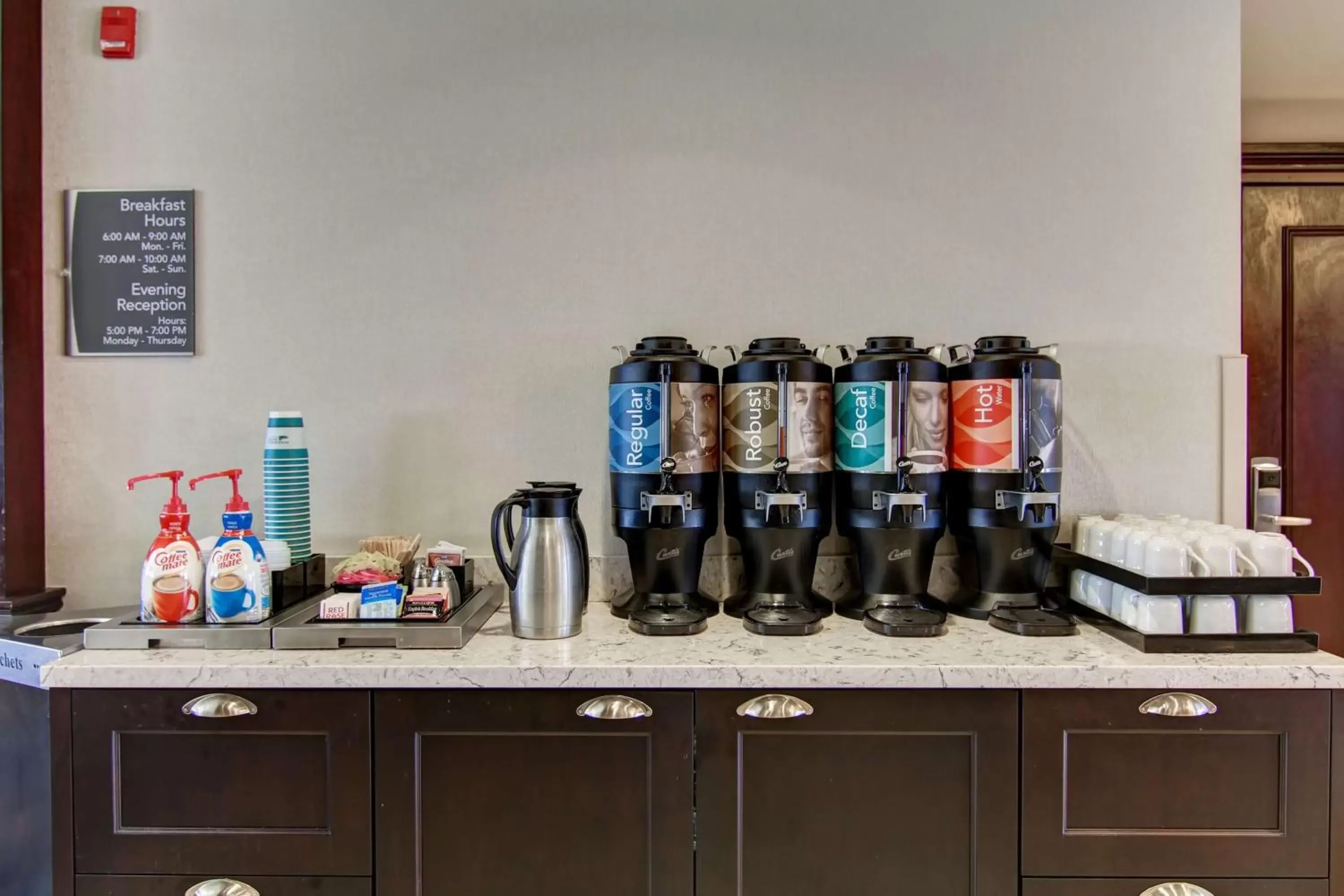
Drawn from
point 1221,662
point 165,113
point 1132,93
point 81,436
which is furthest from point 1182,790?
A: point 165,113

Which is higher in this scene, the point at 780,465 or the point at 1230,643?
the point at 780,465

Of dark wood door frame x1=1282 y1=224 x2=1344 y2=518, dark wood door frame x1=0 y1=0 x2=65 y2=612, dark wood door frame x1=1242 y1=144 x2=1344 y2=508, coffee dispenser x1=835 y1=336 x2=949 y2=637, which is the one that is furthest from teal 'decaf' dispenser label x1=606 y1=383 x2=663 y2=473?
dark wood door frame x1=1282 y1=224 x2=1344 y2=518

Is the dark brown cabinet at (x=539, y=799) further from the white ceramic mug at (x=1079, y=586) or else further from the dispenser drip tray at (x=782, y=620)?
the white ceramic mug at (x=1079, y=586)

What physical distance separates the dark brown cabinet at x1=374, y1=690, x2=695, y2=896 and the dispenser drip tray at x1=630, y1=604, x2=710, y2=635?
193 mm

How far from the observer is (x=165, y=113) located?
5.75 feet

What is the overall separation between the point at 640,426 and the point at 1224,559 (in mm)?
1142

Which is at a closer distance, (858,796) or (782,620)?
(858,796)

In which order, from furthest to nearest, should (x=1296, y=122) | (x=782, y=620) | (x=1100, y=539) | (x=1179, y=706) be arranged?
(x=1296, y=122) → (x=1100, y=539) → (x=782, y=620) → (x=1179, y=706)

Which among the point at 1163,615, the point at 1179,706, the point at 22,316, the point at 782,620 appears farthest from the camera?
the point at 22,316

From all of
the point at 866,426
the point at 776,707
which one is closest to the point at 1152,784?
the point at 776,707

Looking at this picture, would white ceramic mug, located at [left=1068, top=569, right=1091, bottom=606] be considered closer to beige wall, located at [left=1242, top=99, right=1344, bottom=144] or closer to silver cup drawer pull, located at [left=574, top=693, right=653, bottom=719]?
silver cup drawer pull, located at [left=574, top=693, right=653, bottom=719]

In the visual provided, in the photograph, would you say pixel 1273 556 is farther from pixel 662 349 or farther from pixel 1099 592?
pixel 662 349

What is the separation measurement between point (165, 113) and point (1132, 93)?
2.43m

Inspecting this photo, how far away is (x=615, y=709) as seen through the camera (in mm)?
1190
